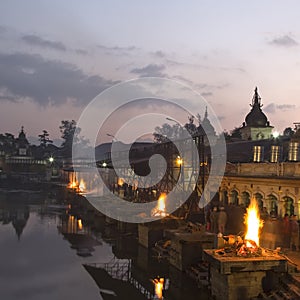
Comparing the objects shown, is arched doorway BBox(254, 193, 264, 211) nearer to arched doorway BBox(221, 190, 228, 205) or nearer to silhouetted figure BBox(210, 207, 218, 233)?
silhouetted figure BBox(210, 207, 218, 233)

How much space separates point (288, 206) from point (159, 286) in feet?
29.0

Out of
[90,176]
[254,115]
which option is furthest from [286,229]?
[90,176]

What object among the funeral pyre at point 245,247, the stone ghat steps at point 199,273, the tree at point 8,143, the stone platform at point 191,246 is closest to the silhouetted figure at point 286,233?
the funeral pyre at point 245,247

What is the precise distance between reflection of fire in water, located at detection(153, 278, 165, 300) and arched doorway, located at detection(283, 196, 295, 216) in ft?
27.0

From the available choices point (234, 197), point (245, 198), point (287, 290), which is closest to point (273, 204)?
point (245, 198)

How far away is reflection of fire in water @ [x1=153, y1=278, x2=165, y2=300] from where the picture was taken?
2265 centimetres

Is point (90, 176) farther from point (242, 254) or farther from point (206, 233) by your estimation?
point (242, 254)

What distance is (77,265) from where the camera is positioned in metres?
29.3

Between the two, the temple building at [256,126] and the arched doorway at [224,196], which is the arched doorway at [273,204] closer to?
the arched doorway at [224,196]

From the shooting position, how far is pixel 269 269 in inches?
698

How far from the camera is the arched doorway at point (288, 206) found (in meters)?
26.7

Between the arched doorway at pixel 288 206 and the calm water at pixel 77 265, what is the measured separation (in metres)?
7.38

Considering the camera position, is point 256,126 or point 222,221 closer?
point 222,221

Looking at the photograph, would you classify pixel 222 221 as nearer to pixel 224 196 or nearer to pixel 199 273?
pixel 199 273
